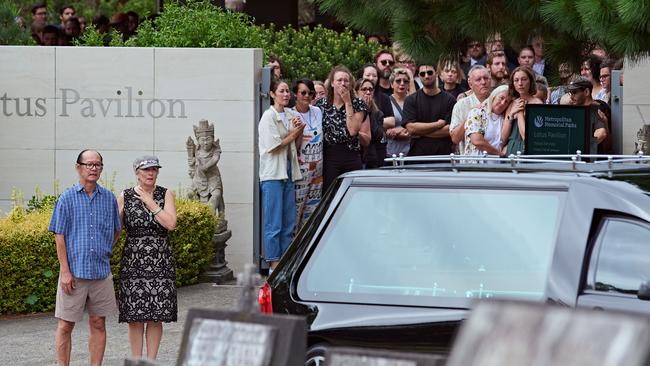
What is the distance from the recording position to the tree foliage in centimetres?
818

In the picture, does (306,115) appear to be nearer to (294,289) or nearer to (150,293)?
(150,293)

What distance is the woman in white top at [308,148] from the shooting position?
13.9 metres

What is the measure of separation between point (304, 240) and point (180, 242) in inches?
271

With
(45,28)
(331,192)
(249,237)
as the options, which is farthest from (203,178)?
(331,192)

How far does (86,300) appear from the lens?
9.81 metres

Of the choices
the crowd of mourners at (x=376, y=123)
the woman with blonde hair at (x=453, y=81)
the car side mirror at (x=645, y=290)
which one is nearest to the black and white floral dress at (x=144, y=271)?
the crowd of mourners at (x=376, y=123)

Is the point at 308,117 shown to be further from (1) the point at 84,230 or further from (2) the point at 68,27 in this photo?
(2) the point at 68,27

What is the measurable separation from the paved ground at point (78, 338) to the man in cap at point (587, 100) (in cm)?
365

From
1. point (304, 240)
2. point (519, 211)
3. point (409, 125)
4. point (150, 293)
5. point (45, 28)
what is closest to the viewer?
point (519, 211)

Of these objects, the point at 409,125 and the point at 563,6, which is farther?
the point at 409,125

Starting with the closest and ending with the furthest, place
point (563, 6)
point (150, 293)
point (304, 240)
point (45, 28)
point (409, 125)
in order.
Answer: point (304, 240) → point (563, 6) → point (150, 293) → point (409, 125) → point (45, 28)

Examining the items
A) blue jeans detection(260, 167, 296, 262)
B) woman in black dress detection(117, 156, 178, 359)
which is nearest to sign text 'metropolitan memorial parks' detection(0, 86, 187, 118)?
blue jeans detection(260, 167, 296, 262)

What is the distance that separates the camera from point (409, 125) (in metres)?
14.5

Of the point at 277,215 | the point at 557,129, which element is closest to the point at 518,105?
the point at 557,129
